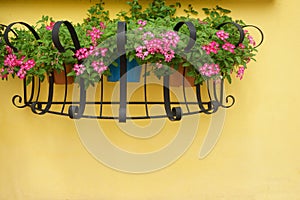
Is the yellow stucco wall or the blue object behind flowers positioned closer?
the blue object behind flowers

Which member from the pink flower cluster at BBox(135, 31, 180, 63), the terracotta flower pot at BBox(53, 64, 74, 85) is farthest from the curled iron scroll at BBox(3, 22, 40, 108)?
the pink flower cluster at BBox(135, 31, 180, 63)

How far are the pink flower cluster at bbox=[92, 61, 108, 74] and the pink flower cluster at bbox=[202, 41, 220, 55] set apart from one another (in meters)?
0.29

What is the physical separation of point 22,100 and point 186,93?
1.87ft

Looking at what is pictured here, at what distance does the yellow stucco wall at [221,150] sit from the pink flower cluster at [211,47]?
30 cm

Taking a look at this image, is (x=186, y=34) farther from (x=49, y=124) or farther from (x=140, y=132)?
(x=49, y=124)

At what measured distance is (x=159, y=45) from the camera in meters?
1.20

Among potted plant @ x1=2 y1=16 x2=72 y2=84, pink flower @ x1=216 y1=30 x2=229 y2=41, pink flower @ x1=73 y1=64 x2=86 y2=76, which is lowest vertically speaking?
pink flower @ x1=73 y1=64 x2=86 y2=76

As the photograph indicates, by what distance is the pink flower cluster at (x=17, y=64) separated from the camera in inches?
49.3

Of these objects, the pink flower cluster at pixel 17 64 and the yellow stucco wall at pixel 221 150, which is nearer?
the pink flower cluster at pixel 17 64

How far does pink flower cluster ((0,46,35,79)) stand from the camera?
125 cm

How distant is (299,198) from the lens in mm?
1559

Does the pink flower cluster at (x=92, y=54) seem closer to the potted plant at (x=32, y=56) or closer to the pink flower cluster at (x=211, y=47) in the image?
the potted plant at (x=32, y=56)

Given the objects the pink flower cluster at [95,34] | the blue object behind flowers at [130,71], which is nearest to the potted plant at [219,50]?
the blue object behind flowers at [130,71]

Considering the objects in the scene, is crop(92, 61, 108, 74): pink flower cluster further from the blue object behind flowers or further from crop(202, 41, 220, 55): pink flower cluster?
crop(202, 41, 220, 55): pink flower cluster
